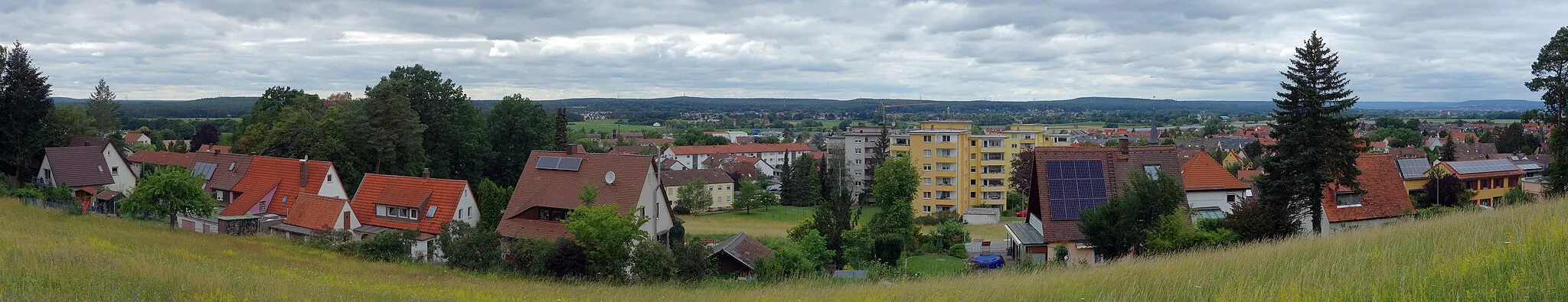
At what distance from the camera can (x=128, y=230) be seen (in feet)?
80.3

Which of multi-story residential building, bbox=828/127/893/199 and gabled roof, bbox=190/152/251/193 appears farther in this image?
multi-story residential building, bbox=828/127/893/199

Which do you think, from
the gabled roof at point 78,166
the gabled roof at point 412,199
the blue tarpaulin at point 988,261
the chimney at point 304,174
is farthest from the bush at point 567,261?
the gabled roof at point 78,166

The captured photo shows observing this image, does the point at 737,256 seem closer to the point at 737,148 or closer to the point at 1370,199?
the point at 1370,199

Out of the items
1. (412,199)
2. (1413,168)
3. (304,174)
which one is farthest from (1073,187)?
(1413,168)

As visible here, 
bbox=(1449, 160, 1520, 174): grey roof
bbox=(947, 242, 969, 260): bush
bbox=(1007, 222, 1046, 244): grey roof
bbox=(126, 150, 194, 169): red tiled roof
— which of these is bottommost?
bbox=(947, 242, 969, 260): bush

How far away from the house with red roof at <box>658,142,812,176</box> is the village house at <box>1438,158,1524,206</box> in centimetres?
8304

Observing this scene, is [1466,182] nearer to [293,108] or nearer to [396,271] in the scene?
[396,271]

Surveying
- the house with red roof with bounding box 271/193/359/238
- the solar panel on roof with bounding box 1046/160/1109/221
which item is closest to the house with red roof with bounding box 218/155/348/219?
the house with red roof with bounding box 271/193/359/238

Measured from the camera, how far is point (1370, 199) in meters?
31.3

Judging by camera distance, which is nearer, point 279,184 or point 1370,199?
point 1370,199

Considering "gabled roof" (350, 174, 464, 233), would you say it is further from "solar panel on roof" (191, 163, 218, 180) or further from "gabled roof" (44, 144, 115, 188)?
"gabled roof" (44, 144, 115, 188)

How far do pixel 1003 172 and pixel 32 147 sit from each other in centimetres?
5656

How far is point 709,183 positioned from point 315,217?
1877 inches

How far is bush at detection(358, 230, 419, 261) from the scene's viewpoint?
26.1m
